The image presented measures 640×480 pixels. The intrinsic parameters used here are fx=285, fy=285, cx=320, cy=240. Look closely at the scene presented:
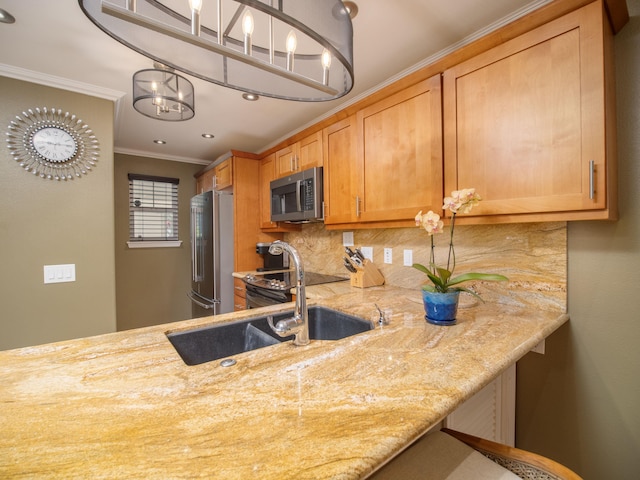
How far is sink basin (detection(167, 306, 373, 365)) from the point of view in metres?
1.11

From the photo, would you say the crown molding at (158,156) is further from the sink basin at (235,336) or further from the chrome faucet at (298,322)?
the chrome faucet at (298,322)

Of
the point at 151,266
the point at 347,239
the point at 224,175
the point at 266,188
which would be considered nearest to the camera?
the point at 347,239

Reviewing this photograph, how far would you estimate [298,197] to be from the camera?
2451mm

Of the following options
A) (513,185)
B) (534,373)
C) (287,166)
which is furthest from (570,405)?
(287,166)

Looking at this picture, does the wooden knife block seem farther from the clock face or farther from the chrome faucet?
the clock face

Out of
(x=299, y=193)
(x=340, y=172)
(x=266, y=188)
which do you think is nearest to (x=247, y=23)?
(x=340, y=172)

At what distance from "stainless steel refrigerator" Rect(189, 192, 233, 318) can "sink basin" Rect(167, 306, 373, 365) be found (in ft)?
5.90

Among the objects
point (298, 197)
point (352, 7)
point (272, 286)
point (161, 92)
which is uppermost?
point (352, 7)

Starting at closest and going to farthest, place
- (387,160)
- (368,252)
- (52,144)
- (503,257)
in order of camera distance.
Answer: (503,257) < (387,160) < (52,144) < (368,252)

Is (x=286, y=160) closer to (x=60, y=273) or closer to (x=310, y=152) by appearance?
(x=310, y=152)

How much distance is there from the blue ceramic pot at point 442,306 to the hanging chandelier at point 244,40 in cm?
87

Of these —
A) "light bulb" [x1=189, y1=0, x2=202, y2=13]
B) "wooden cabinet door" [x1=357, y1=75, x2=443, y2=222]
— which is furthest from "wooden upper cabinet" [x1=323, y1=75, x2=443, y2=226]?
"light bulb" [x1=189, y1=0, x2=202, y2=13]

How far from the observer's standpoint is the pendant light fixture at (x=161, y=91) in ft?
5.38

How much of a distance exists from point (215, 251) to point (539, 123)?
2.73 meters
